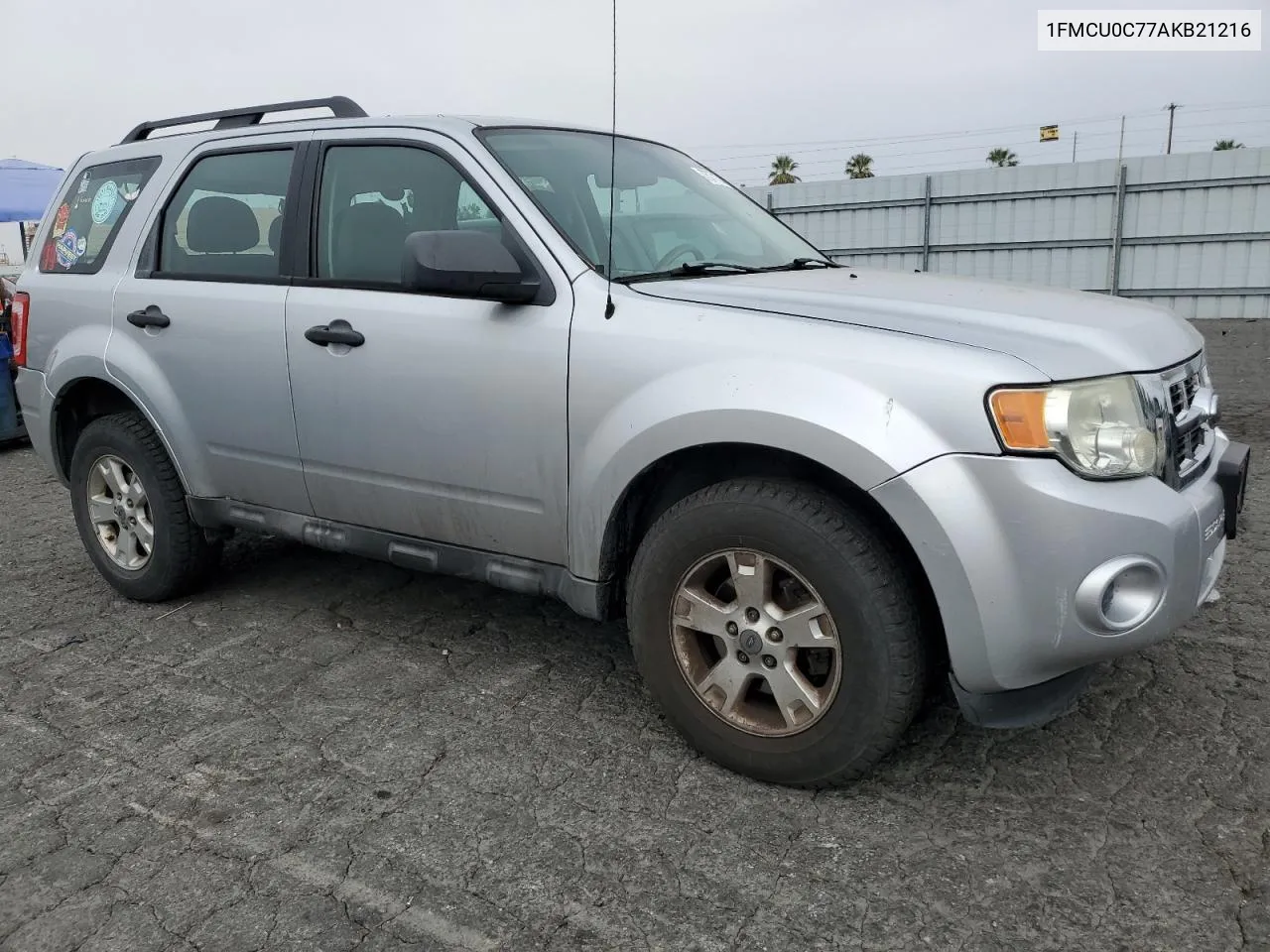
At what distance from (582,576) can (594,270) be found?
2.91 ft

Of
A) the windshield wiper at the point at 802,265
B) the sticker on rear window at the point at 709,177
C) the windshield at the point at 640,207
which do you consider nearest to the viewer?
the windshield at the point at 640,207

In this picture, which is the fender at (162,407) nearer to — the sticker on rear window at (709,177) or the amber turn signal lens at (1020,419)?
the sticker on rear window at (709,177)

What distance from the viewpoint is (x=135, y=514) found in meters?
4.31

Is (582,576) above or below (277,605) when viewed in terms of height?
above

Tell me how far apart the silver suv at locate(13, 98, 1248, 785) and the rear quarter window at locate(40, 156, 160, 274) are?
3 centimetres

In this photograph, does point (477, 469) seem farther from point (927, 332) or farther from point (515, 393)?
point (927, 332)

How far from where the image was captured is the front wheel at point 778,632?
253 centimetres

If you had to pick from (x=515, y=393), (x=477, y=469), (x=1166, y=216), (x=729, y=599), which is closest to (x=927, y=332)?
(x=729, y=599)

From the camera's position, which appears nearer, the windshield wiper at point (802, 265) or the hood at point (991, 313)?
the hood at point (991, 313)

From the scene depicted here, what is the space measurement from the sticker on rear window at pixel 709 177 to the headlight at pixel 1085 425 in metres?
A: 2.02

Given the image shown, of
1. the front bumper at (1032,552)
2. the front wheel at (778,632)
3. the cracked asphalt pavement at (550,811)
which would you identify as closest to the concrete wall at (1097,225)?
the cracked asphalt pavement at (550,811)

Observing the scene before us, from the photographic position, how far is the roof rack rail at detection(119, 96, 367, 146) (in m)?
3.89

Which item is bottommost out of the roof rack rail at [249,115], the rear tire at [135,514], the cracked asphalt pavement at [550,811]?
the cracked asphalt pavement at [550,811]

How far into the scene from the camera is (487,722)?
322cm
